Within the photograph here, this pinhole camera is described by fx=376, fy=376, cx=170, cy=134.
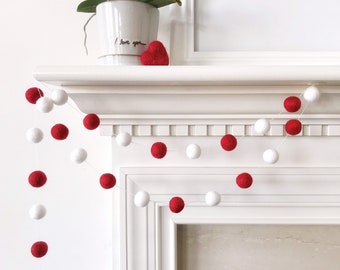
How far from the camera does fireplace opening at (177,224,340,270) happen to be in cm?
→ 79

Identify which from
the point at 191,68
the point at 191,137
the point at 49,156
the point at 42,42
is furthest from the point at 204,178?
the point at 42,42

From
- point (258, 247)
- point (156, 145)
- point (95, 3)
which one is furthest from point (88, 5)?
point (258, 247)

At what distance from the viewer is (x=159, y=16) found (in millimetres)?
760

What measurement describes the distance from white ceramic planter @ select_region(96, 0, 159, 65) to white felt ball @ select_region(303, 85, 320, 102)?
30cm

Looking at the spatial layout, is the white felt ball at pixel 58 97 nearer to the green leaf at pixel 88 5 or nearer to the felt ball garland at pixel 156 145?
the felt ball garland at pixel 156 145

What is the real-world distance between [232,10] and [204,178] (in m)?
0.35

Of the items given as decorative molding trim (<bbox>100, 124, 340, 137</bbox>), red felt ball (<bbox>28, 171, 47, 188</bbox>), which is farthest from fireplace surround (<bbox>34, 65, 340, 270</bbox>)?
red felt ball (<bbox>28, 171, 47, 188</bbox>)

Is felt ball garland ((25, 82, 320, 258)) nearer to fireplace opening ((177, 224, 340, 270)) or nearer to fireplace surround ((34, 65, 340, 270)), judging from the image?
fireplace surround ((34, 65, 340, 270))

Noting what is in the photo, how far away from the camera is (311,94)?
25.5 inches

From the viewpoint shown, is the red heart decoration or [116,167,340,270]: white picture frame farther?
[116,167,340,270]: white picture frame

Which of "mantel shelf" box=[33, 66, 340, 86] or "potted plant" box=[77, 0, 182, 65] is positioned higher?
"potted plant" box=[77, 0, 182, 65]

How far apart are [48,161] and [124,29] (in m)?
0.35

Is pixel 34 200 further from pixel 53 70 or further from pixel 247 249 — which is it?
pixel 247 249

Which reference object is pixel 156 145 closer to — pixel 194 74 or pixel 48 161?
pixel 194 74
